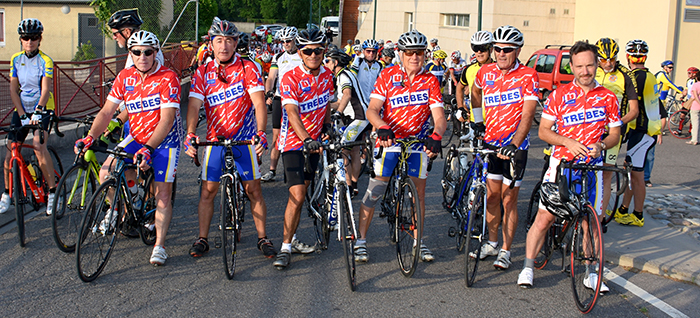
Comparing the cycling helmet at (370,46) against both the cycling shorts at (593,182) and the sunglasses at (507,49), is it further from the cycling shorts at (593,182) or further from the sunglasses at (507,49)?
the cycling shorts at (593,182)

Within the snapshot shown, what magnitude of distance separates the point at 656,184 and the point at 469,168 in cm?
421

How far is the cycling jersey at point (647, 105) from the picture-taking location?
21.9 ft

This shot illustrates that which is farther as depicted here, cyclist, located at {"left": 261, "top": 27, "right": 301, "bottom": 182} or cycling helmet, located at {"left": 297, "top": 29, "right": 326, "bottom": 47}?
cyclist, located at {"left": 261, "top": 27, "right": 301, "bottom": 182}

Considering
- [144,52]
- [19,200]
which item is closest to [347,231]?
[144,52]

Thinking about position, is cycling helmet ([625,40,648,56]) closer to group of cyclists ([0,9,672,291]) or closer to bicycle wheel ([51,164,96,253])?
group of cyclists ([0,9,672,291])

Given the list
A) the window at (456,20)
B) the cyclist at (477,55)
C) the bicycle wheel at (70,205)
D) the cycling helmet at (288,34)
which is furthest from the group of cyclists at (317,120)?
the window at (456,20)

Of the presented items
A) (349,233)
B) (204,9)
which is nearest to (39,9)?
(204,9)

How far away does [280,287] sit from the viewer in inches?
197

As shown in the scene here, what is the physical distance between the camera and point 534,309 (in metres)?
4.67

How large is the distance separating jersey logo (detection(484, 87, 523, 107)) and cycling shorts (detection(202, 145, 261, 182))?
2.16 meters

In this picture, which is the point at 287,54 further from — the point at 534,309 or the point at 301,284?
the point at 534,309

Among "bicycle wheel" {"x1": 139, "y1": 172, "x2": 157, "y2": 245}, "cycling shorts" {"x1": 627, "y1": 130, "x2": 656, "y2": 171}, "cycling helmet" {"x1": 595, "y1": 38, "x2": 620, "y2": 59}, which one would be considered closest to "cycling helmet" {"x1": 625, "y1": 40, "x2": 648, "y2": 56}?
"cycling helmet" {"x1": 595, "y1": 38, "x2": 620, "y2": 59}

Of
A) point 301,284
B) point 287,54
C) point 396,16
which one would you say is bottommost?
point 301,284

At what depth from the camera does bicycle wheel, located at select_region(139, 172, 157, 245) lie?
18.8 feet
